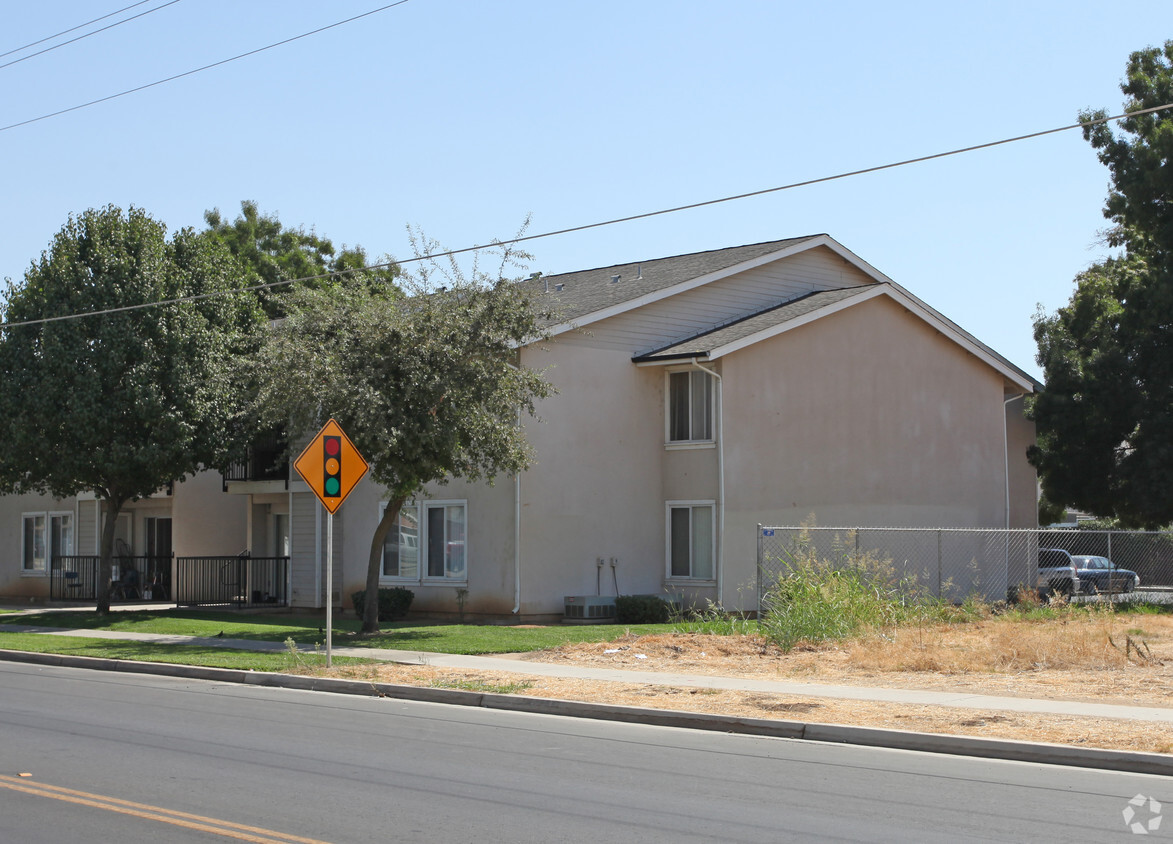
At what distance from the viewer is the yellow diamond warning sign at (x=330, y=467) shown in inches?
654

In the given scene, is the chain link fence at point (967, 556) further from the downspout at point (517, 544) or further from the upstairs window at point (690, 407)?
the downspout at point (517, 544)

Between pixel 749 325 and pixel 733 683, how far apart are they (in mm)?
13535

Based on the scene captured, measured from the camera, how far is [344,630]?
23.1 meters

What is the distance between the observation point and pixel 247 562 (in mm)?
32281

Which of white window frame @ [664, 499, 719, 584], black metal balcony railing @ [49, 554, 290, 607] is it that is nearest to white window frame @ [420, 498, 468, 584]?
white window frame @ [664, 499, 719, 584]

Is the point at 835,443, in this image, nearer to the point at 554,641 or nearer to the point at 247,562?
the point at 554,641

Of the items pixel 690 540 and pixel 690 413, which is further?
pixel 690 413

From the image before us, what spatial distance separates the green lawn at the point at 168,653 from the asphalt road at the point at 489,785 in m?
4.35

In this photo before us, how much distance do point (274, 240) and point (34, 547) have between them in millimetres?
25305

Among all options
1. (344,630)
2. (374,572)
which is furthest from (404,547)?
(374,572)

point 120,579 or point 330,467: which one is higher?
point 330,467

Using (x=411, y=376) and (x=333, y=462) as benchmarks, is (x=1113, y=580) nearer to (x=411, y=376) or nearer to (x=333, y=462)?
(x=411, y=376)

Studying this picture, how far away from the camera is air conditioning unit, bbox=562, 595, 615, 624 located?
83.2 feet

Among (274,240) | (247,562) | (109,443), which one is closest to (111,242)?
(109,443)
